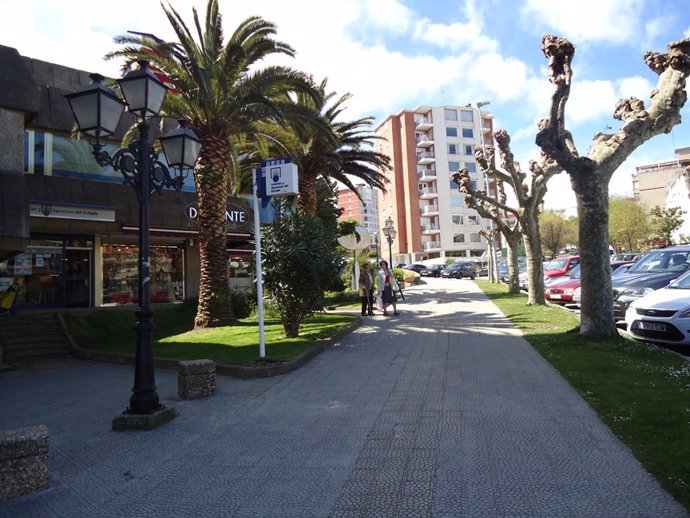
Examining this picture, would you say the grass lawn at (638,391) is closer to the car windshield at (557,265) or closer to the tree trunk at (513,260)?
the tree trunk at (513,260)

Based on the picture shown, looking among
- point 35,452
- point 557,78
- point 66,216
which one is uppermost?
point 557,78

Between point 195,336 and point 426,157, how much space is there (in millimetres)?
65980

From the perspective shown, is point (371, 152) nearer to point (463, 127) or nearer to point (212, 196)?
point (212, 196)

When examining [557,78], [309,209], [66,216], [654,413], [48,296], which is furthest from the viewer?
[309,209]

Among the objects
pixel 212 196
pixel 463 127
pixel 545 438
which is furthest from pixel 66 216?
pixel 463 127

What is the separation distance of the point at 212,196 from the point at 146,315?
25.7 feet

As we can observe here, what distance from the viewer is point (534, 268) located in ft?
50.3

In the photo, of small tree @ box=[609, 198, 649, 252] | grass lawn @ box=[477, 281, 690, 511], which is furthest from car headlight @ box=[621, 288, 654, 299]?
small tree @ box=[609, 198, 649, 252]

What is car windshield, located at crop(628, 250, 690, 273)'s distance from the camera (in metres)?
Result: 11.4

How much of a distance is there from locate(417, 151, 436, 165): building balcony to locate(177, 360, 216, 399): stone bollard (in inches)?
2761

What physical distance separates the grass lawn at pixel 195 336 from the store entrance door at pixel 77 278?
2.51m

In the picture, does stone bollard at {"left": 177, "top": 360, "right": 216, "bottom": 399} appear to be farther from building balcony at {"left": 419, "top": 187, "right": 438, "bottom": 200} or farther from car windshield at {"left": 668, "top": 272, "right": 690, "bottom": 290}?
building balcony at {"left": 419, "top": 187, "right": 438, "bottom": 200}

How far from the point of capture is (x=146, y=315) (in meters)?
5.48

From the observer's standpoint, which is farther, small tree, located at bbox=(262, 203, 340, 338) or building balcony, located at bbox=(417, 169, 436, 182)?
building balcony, located at bbox=(417, 169, 436, 182)
